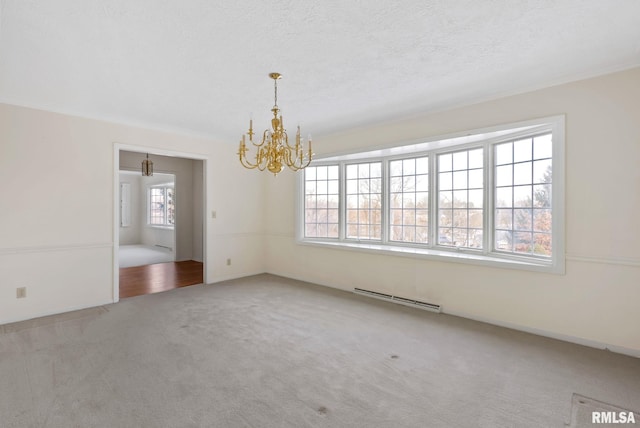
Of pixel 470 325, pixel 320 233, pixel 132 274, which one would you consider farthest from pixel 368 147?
pixel 132 274

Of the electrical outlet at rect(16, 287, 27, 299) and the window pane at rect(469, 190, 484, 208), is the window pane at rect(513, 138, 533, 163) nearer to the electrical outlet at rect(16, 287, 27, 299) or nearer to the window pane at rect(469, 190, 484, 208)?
the window pane at rect(469, 190, 484, 208)

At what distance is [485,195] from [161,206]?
30.3ft

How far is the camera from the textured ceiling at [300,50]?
1.90 m

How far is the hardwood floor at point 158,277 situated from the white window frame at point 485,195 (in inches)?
87.0

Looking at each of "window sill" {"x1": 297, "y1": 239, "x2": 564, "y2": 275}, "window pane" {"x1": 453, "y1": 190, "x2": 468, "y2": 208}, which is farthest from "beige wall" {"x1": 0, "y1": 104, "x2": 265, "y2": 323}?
"window pane" {"x1": 453, "y1": 190, "x2": 468, "y2": 208}

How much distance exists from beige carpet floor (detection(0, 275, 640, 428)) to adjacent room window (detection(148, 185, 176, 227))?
240 inches

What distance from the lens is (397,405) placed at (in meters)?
2.01

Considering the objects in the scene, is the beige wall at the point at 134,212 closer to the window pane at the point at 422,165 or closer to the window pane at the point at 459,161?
the window pane at the point at 422,165

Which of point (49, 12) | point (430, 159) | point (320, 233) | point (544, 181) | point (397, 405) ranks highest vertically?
point (49, 12)

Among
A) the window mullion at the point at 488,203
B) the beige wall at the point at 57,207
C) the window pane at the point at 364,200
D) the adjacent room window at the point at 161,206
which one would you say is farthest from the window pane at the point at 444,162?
the adjacent room window at the point at 161,206

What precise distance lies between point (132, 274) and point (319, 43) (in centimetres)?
568

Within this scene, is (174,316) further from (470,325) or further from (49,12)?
(470,325)

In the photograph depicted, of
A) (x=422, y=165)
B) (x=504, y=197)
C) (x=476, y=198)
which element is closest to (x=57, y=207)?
(x=422, y=165)

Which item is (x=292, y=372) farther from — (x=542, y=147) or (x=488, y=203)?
(x=542, y=147)
